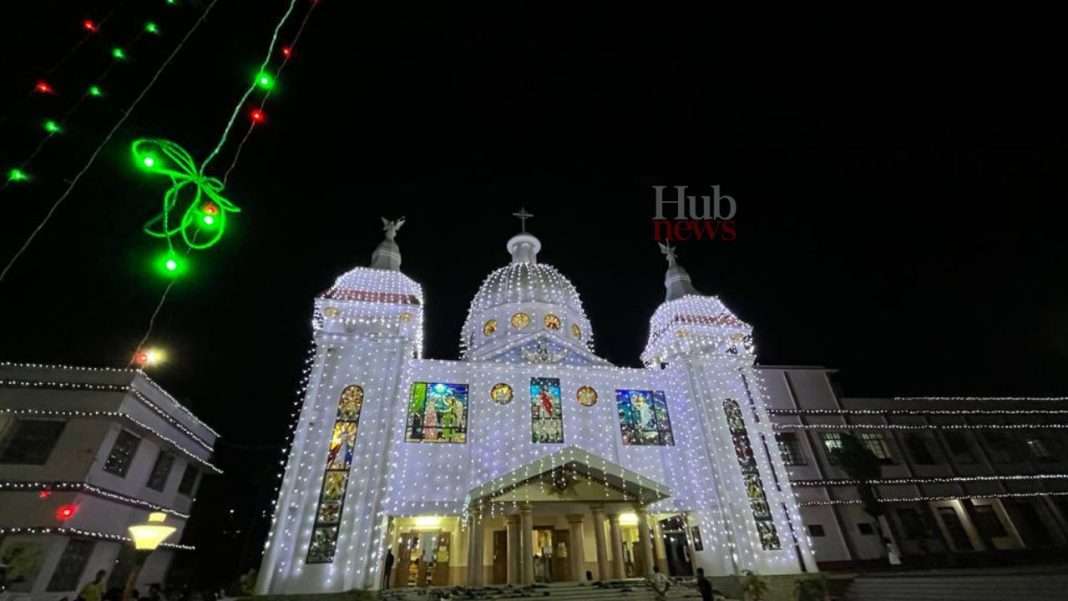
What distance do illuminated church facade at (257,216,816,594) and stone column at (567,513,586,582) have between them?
0.08m

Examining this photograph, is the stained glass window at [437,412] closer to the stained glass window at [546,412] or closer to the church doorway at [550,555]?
the stained glass window at [546,412]

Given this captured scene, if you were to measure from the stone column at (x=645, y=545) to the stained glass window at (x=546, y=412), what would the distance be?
4.52 metres

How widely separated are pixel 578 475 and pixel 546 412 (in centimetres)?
435

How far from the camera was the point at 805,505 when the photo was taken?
23828mm

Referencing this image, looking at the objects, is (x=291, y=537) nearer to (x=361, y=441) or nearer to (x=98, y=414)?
(x=361, y=441)

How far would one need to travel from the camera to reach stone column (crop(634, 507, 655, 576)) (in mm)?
16328

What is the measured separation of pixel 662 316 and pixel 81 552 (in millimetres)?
26953

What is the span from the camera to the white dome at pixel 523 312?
25.2 meters

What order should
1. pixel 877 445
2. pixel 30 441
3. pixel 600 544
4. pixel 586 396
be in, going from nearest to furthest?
pixel 600 544 → pixel 30 441 → pixel 586 396 → pixel 877 445

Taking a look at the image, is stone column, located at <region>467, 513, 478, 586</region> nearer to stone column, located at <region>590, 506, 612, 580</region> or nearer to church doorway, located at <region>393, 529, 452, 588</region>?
church doorway, located at <region>393, 529, 452, 588</region>

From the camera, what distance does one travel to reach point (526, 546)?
15969 mm

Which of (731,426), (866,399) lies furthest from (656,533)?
(866,399)

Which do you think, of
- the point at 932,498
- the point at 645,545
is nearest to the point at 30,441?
the point at 645,545

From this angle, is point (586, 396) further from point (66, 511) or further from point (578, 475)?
point (66, 511)
